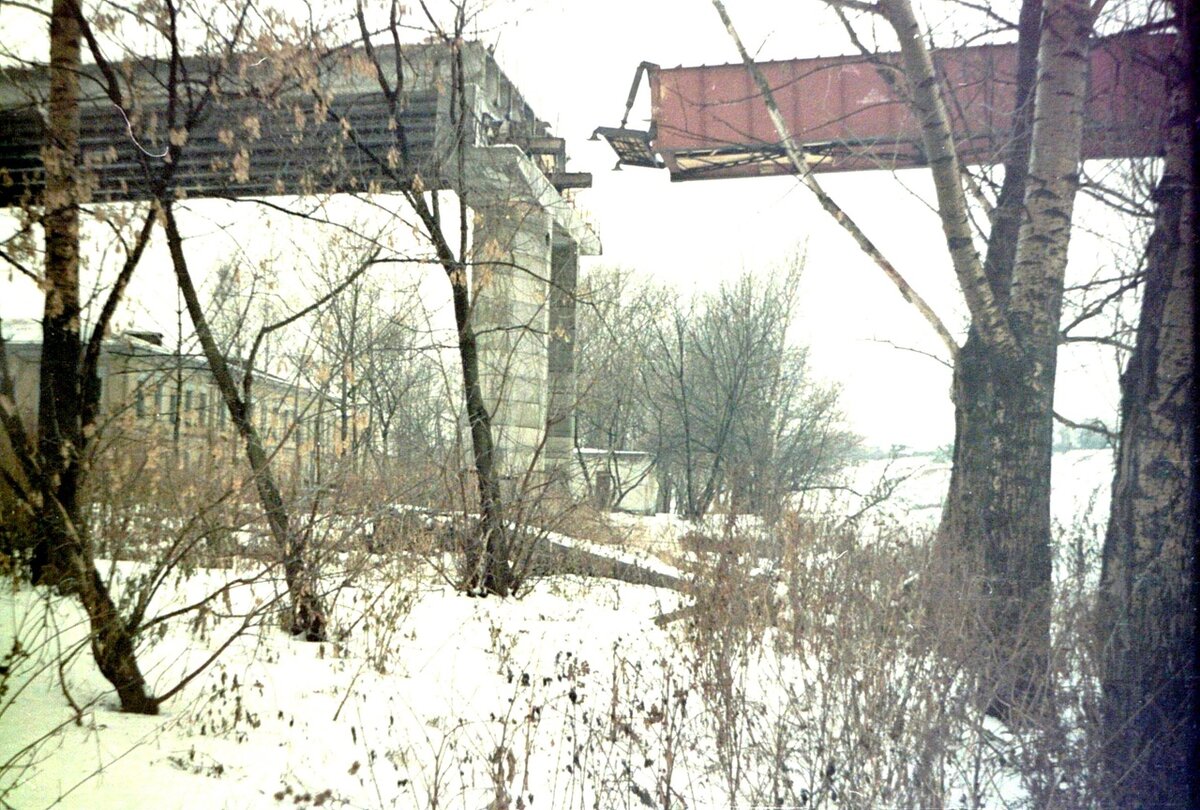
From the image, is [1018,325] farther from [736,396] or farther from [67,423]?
[67,423]

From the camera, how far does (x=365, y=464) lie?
4285mm

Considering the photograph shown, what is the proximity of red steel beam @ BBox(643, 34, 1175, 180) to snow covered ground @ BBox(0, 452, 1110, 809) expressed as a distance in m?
1.74

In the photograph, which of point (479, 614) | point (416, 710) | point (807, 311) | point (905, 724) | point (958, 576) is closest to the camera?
point (905, 724)

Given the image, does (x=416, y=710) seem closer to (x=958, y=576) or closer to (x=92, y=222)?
(x=92, y=222)

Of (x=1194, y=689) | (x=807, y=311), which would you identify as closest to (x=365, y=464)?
(x=1194, y=689)

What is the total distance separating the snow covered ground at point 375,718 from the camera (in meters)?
2.66

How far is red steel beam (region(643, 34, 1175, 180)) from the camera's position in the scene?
4633mm

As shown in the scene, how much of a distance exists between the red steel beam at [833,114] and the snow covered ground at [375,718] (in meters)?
1.74

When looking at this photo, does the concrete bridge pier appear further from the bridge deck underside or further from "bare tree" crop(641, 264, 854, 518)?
"bare tree" crop(641, 264, 854, 518)

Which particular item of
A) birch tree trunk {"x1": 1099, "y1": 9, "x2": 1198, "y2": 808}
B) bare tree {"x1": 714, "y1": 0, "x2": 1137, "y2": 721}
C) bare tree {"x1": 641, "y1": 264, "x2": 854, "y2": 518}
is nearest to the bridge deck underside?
bare tree {"x1": 714, "y1": 0, "x2": 1137, "y2": 721}

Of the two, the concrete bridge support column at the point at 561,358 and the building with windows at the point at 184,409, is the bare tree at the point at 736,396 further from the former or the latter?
the building with windows at the point at 184,409

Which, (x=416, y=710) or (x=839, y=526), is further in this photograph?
(x=839, y=526)

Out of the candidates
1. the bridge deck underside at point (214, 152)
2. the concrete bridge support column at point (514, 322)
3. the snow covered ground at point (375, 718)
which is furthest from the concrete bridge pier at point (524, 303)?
the snow covered ground at point (375, 718)

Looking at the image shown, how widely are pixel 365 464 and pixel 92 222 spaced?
5.50ft
